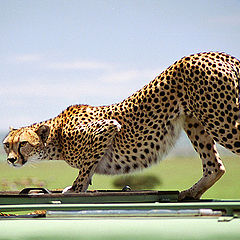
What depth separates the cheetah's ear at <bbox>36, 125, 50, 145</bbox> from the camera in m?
5.67

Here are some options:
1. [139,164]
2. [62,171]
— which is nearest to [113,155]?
[139,164]

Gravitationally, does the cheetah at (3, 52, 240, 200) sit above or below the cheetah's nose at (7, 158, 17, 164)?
above

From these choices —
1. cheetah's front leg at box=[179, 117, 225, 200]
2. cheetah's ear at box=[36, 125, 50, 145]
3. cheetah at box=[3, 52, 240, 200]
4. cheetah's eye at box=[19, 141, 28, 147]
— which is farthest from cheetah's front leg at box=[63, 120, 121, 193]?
cheetah's front leg at box=[179, 117, 225, 200]

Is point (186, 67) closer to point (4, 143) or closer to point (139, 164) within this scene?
point (139, 164)

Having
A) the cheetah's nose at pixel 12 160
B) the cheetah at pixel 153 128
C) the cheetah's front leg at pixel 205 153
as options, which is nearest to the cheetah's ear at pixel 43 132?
the cheetah at pixel 153 128

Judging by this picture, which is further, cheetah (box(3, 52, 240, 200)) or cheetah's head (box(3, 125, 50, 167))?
cheetah's head (box(3, 125, 50, 167))

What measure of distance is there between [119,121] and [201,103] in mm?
920

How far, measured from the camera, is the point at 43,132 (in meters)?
5.73

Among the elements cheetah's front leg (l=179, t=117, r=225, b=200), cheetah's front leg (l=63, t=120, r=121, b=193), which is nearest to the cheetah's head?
cheetah's front leg (l=63, t=120, r=121, b=193)

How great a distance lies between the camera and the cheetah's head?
559cm

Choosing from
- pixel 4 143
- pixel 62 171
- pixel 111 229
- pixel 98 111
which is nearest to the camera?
pixel 111 229

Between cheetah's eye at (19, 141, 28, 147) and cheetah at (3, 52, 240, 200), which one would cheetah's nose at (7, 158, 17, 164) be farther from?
cheetah's eye at (19, 141, 28, 147)

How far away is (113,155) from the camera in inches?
231

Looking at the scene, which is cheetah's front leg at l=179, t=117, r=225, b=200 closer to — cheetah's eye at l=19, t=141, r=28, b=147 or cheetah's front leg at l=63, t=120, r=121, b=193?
cheetah's front leg at l=63, t=120, r=121, b=193
